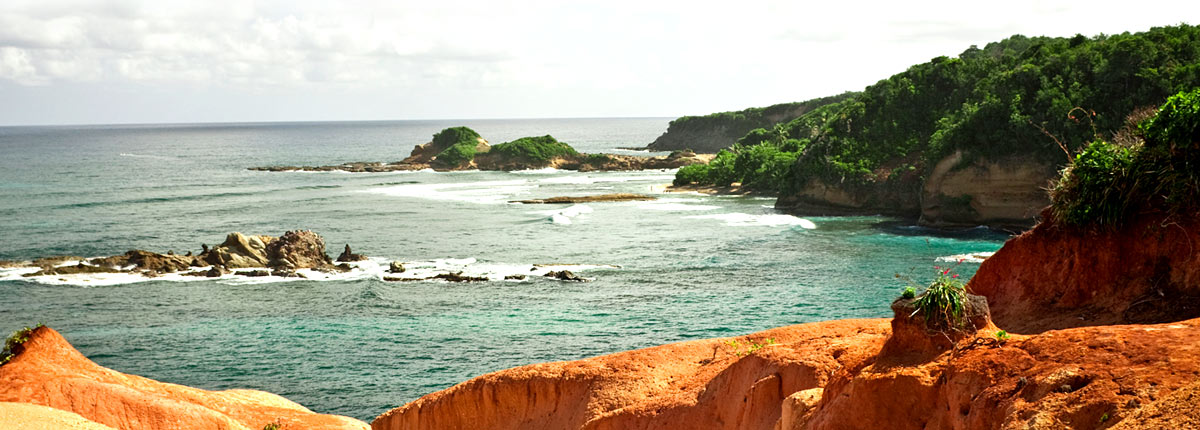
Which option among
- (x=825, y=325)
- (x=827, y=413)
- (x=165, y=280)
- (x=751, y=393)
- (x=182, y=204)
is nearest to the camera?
(x=827, y=413)

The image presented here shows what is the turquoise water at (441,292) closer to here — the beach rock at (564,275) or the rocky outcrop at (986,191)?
the beach rock at (564,275)

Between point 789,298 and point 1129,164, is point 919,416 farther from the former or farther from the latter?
point 789,298

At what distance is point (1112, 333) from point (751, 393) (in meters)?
5.88

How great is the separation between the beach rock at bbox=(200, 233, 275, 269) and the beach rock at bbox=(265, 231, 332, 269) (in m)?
0.51

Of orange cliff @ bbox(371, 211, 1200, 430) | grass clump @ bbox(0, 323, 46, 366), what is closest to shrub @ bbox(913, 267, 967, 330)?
orange cliff @ bbox(371, 211, 1200, 430)

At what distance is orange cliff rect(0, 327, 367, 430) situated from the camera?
65.2 ft

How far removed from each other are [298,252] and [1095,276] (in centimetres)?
4555

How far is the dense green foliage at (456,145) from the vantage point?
13612cm

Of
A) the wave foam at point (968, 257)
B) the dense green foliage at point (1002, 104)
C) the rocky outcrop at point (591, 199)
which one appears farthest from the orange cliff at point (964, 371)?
the rocky outcrop at point (591, 199)

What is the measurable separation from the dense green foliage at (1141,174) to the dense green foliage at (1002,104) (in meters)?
35.3

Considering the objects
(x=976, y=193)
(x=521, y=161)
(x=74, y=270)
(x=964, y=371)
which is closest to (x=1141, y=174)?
(x=964, y=371)

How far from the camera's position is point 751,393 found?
48.1ft

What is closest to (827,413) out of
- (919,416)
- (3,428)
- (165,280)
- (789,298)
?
(919,416)

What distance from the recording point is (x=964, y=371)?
1030 centimetres
